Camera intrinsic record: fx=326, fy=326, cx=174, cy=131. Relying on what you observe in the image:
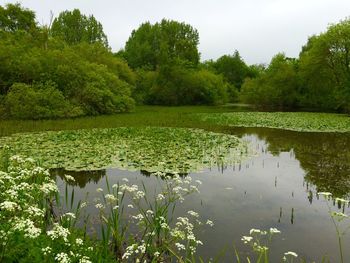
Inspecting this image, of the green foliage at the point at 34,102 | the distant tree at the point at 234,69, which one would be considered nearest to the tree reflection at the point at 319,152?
the green foliage at the point at 34,102

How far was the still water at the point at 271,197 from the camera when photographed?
7793 millimetres

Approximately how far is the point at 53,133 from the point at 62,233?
18802mm

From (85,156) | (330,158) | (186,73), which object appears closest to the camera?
(85,156)

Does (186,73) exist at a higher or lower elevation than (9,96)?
higher

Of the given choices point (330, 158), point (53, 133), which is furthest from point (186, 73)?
point (330, 158)

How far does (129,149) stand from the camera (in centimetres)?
1730

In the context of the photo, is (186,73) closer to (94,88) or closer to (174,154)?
(94,88)

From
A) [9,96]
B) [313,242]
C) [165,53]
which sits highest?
[165,53]

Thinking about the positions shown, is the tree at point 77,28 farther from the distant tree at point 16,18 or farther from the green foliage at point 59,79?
the green foliage at point 59,79

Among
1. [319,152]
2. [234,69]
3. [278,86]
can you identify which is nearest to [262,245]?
[319,152]

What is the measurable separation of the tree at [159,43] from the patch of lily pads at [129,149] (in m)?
53.2

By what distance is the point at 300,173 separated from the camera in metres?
14.0

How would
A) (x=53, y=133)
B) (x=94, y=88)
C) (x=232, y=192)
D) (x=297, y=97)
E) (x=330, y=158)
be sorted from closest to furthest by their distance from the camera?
(x=232, y=192), (x=330, y=158), (x=53, y=133), (x=94, y=88), (x=297, y=97)

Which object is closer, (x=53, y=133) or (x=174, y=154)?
(x=174, y=154)
